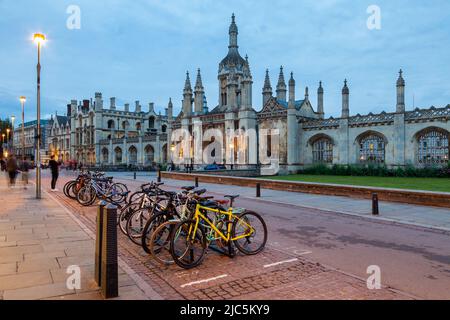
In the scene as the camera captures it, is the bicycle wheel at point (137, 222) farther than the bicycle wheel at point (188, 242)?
Yes

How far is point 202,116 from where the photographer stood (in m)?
50.0

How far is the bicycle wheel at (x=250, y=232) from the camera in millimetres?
6605

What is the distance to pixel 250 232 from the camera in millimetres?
6801

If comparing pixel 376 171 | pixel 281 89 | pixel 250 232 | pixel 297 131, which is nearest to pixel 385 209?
pixel 250 232

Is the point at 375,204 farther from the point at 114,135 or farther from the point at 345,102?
the point at 114,135

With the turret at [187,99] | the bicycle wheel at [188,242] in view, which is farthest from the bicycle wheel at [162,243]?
the turret at [187,99]

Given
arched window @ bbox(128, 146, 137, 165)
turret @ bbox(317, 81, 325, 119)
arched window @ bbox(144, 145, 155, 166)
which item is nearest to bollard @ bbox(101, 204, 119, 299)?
turret @ bbox(317, 81, 325, 119)

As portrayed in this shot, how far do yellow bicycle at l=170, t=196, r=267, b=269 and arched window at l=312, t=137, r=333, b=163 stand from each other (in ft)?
110

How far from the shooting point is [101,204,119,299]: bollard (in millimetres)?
4348

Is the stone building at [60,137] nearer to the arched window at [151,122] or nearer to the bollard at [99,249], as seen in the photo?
the arched window at [151,122]

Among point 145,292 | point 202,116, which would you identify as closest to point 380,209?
point 145,292

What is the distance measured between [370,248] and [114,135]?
71740 millimetres

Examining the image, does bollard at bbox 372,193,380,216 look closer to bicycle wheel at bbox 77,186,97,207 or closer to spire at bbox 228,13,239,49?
bicycle wheel at bbox 77,186,97,207

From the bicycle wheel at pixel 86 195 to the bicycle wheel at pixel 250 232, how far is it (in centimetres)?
771
